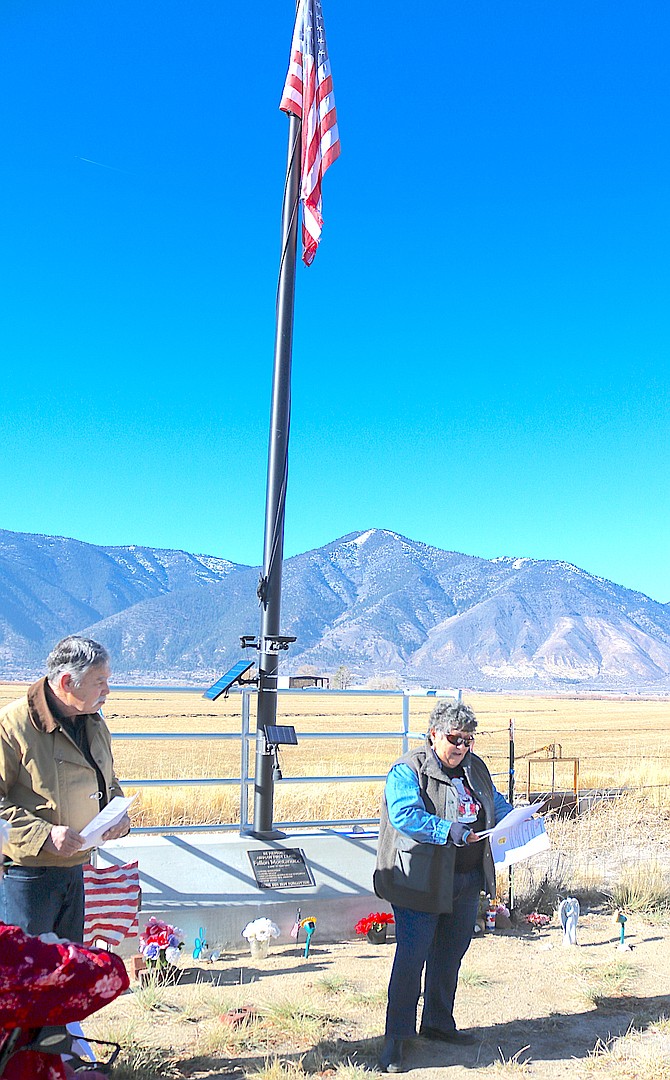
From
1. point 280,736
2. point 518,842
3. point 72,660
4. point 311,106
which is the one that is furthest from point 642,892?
point 311,106

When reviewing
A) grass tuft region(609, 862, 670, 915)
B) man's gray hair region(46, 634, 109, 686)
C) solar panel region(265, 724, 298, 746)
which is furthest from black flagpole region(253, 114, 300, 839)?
man's gray hair region(46, 634, 109, 686)

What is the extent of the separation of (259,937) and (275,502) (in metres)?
3.06

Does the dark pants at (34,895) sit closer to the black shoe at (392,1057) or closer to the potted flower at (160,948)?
the black shoe at (392,1057)

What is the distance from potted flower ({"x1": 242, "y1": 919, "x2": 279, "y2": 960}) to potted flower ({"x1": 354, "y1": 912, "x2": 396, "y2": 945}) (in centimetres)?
76

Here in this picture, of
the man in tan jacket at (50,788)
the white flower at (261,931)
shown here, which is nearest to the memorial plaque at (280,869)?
the white flower at (261,931)

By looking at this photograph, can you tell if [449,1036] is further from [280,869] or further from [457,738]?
[280,869]

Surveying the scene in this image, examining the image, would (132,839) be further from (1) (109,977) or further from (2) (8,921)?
(1) (109,977)

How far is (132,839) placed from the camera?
693cm

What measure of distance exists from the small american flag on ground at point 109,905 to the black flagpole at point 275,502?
1.30 meters

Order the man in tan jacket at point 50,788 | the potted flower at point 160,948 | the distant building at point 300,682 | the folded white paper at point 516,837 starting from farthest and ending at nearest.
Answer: the distant building at point 300,682
the potted flower at point 160,948
the folded white paper at point 516,837
the man in tan jacket at point 50,788

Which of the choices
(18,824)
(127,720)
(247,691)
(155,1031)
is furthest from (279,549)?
(127,720)

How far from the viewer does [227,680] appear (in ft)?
23.1

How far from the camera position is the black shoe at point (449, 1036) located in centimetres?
497

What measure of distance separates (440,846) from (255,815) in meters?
2.87
